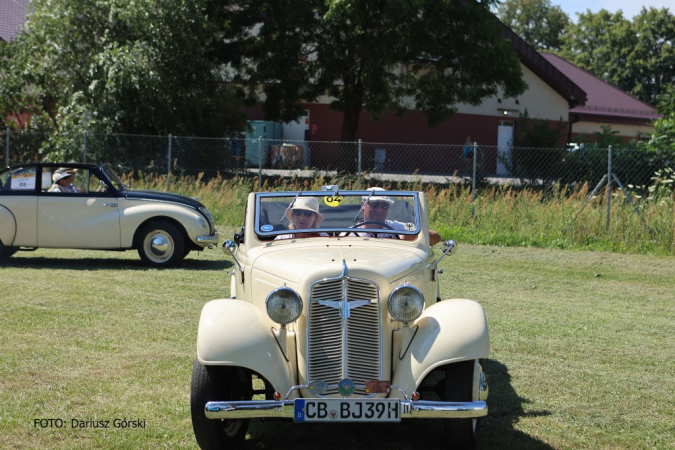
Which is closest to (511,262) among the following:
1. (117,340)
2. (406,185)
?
(406,185)

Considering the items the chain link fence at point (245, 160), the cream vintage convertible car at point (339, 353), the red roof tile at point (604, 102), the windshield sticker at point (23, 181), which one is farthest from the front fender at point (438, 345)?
the red roof tile at point (604, 102)

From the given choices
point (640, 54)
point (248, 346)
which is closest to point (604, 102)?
point (640, 54)

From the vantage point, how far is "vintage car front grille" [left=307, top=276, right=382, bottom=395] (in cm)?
463

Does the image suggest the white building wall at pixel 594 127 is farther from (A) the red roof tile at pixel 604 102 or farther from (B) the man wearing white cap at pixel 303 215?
(B) the man wearing white cap at pixel 303 215

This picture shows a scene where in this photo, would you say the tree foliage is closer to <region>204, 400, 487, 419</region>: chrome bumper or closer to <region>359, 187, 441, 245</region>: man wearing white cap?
<region>359, 187, 441, 245</region>: man wearing white cap

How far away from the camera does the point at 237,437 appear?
4895mm

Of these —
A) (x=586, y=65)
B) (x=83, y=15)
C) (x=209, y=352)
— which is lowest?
(x=209, y=352)

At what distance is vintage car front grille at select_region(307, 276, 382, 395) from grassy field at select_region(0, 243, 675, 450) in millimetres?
587

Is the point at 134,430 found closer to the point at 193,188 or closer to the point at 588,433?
the point at 588,433

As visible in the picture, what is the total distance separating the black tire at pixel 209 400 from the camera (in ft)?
15.0

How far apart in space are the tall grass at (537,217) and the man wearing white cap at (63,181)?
16.7 feet

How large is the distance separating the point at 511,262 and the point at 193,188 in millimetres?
8398

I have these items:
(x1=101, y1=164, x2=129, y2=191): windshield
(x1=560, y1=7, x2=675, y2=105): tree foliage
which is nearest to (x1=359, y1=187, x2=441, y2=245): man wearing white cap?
(x1=101, y1=164, x2=129, y2=191): windshield

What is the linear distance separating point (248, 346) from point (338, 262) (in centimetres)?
75
